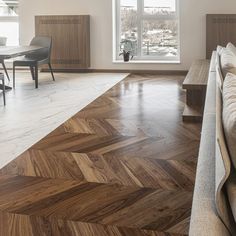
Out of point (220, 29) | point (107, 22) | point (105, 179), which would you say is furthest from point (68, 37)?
point (105, 179)

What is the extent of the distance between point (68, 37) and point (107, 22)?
79 centimetres

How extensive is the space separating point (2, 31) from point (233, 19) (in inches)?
182

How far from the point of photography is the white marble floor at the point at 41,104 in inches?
144

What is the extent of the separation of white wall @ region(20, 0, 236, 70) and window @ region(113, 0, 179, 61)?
254mm

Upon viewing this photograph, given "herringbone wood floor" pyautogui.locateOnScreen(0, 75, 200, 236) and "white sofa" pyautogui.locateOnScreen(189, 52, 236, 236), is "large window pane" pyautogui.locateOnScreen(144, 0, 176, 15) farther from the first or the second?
"white sofa" pyautogui.locateOnScreen(189, 52, 236, 236)

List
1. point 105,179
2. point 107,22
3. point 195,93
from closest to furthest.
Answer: point 105,179
point 195,93
point 107,22

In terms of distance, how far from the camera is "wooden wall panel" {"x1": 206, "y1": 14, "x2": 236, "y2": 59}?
7.19 m

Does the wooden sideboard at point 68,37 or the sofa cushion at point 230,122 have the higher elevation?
the wooden sideboard at point 68,37

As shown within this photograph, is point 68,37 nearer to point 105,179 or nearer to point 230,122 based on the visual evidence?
point 105,179

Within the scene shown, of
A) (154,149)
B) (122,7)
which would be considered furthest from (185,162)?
(122,7)

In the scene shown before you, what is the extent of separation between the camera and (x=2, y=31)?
862cm

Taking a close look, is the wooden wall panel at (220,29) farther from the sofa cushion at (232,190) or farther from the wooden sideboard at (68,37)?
the sofa cushion at (232,190)

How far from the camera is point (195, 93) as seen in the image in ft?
15.3

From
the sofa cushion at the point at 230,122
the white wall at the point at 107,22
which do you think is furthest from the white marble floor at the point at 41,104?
the sofa cushion at the point at 230,122
